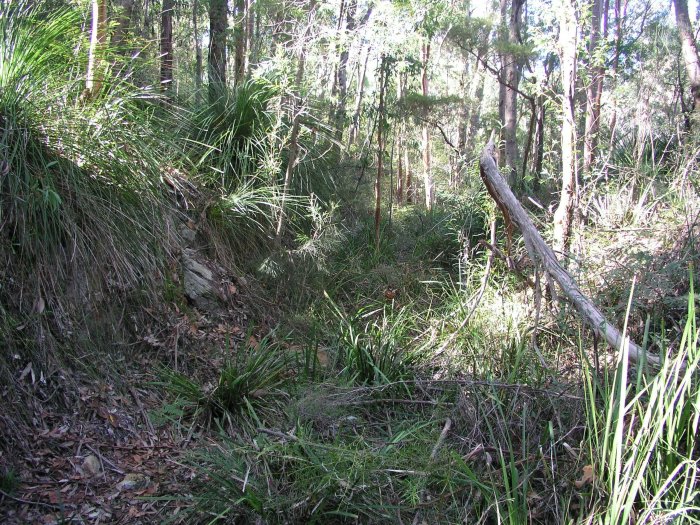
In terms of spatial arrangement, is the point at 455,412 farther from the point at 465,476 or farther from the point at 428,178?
the point at 428,178

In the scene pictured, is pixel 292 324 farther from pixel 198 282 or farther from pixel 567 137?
pixel 567 137

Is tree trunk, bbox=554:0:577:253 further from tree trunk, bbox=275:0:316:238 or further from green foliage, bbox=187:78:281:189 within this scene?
green foliage, bbox=187:78:281:189

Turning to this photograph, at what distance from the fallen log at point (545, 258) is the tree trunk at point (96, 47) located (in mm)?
3310

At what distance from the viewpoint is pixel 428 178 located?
16109 millimetres

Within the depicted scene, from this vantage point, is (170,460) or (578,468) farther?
(170,460)

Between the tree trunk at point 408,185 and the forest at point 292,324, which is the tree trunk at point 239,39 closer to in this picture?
the forest at point 292,324

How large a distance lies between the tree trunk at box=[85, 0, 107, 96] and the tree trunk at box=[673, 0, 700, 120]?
843 cm

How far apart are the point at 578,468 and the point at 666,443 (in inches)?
18.3

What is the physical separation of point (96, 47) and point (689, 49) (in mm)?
Result: 9315

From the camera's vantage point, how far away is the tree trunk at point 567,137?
5.62 metres

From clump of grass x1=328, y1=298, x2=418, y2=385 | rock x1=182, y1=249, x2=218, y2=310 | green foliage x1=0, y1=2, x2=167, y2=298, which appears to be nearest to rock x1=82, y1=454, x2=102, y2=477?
green foliage x1=0, y1=2, x2=167, y2=298

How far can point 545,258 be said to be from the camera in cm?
397

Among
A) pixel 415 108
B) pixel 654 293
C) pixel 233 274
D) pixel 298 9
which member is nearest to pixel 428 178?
pixel 415 108

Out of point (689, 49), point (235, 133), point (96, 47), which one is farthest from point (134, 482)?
point (689, 49)
